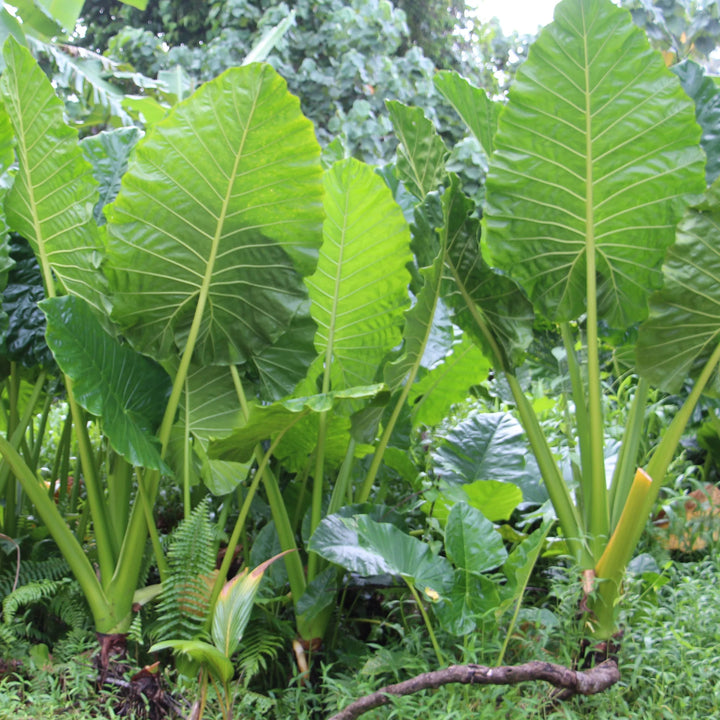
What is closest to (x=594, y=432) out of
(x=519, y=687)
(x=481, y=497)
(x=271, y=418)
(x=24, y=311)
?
(x=481, y=497)

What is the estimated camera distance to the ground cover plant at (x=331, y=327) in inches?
53.4

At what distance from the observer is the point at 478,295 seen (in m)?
1.61

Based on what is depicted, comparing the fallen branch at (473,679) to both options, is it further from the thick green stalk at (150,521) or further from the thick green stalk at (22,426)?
the thick green stalk at (22,426)

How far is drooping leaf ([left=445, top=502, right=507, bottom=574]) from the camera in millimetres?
1394

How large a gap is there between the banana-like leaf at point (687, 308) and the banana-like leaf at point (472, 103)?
1.63ft

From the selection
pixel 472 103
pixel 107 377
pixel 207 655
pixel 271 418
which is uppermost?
pixel 472 103

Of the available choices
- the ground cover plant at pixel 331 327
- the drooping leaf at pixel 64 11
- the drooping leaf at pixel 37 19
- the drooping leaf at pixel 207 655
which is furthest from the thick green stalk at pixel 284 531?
the drooping leaf at pixel 37 19

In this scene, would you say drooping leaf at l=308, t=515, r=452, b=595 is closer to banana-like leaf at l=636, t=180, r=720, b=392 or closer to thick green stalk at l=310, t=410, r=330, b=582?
thick green stalk at l=310, t=410, r=330, b=582

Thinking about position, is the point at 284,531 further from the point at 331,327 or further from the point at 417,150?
the point at 417,150

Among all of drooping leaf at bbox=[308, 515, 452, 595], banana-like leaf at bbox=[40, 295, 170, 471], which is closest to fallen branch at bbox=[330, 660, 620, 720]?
drooping leaf at bbox=[308, 515, 452, 595]

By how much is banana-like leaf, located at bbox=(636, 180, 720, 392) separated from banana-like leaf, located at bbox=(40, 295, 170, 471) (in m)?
1.06

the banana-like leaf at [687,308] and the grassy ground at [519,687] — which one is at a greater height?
the banana-like leaf at [687,308]

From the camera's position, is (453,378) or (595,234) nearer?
(595,234)

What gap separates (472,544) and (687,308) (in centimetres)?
67
